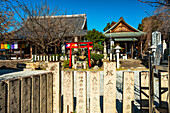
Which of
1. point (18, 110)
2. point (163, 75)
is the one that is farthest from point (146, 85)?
point (18, 110)

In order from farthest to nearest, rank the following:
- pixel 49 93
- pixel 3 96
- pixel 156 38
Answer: pixel 156 38 < pixel 49 93 < pixel 3 96

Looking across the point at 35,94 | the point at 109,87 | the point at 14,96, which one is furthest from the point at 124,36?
the point at 14,96

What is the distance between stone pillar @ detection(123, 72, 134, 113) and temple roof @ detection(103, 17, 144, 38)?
49.7 ft

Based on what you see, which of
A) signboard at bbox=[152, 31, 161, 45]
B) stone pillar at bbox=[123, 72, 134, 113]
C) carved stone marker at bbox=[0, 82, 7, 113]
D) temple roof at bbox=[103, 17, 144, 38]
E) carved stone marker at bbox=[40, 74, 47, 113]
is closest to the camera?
carved stone marker at bbox=[0, 82, 7, 113]

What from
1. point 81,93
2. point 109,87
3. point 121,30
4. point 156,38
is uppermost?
point 121,30

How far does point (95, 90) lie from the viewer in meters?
1.65

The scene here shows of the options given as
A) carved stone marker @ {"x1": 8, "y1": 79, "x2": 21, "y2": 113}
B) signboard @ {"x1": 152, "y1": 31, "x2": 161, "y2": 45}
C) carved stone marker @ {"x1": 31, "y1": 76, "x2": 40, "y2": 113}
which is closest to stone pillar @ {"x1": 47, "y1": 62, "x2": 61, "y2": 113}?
carved stone marker @ {"x1": 31, "y1": 76, "x2": 40, "y2": 113}

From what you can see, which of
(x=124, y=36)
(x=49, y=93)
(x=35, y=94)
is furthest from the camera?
(x=124, y=36)

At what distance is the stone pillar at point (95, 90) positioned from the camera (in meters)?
1.62

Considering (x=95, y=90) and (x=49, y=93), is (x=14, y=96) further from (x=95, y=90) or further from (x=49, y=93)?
(x=95, y=90)

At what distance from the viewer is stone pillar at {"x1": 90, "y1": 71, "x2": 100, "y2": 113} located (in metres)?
1.62

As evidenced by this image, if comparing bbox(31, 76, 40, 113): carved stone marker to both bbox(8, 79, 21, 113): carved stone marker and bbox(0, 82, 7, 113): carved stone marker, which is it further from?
bbox(0, 82, 7, 113): carved stone marker

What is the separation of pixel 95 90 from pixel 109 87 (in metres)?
0.20

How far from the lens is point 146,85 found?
5.31 feet
